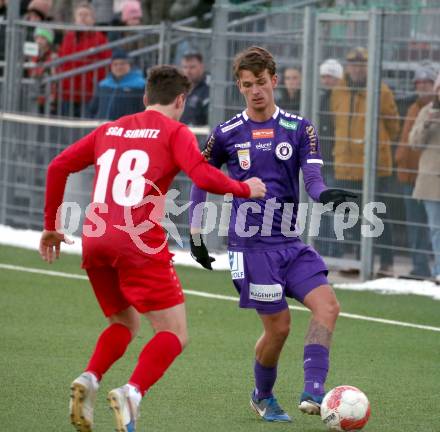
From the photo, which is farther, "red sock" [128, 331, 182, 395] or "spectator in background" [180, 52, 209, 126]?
"spectator in background" [180, 52, 209, 126]

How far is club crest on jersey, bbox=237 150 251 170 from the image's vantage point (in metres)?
7.51

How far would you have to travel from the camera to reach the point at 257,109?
7523 millimetres

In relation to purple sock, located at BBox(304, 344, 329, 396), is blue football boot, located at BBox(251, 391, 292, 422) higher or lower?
lower

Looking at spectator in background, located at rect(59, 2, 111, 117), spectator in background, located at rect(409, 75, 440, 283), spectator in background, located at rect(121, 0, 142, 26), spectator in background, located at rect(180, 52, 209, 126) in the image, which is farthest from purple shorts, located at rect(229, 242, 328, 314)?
spectator in background, located at rect(121, 0, 142, 26)

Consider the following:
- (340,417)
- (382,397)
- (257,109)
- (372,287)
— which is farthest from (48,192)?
(372,287)

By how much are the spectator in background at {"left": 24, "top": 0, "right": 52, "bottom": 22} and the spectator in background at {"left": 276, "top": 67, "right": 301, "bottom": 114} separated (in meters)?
5.06

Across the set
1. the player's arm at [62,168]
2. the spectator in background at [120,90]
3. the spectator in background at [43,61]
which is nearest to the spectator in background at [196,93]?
the spectator in background at [120,90]

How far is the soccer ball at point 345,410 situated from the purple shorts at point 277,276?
672mm

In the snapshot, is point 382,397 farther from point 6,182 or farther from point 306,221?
point 6,182

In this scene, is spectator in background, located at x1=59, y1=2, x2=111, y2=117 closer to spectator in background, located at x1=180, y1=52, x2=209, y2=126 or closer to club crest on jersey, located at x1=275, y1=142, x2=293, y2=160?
spectator in background, located at x1=180, y1=52, x2=209, y2=126

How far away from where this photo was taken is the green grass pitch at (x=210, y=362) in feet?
24.1

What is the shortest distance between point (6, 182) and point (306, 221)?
474 centimetres

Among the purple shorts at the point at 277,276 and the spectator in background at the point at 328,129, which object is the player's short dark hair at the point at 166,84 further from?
the spectator in background at the point at 328,129

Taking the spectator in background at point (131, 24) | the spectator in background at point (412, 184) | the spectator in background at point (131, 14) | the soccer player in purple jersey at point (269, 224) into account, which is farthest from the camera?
the spectator in background at point (131, 14)
